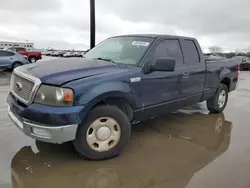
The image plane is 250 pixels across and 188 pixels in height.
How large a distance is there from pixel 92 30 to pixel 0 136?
1170 centimetres

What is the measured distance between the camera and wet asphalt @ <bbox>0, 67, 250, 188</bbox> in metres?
3.35

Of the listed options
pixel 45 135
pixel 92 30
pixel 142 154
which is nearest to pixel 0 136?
pixel 45 135

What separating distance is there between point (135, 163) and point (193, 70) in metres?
2.44

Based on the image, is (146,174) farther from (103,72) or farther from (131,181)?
(103,72)

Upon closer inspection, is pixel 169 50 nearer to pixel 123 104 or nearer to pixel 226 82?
→ pixel 123 104

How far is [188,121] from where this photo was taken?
20.2ft

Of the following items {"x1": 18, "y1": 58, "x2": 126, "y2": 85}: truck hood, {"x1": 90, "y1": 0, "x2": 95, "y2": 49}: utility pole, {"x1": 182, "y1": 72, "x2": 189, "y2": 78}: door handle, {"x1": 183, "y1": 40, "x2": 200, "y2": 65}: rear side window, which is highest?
{"x1": 90, "y1": 0, "x2": 95, "y2": 49}: utility pole

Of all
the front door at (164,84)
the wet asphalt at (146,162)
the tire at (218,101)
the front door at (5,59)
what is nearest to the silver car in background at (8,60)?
the front door at (5,59)

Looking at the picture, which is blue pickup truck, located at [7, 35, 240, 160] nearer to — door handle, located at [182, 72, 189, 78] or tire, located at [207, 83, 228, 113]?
door handle, located at [182, 72, 189, 78]

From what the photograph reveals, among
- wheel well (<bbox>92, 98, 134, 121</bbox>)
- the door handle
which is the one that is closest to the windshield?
wheel well (<bbox>92, 98, 134, 121</bbox>)

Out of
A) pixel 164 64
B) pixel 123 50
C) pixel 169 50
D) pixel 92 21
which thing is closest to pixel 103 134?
pixel 164 64

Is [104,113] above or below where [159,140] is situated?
above

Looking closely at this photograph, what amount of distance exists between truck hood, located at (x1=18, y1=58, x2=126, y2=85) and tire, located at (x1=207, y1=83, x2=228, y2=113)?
10.9 ft

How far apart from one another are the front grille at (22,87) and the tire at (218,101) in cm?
444
